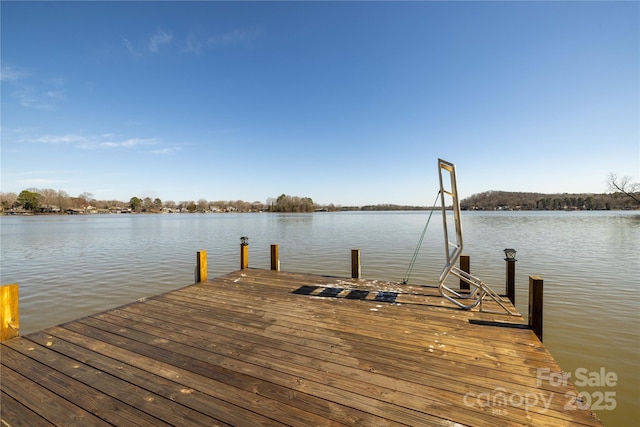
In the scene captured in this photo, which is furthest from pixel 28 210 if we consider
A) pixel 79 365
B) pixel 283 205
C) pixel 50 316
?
pixel 79 365

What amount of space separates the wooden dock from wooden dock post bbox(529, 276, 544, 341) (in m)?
0.14

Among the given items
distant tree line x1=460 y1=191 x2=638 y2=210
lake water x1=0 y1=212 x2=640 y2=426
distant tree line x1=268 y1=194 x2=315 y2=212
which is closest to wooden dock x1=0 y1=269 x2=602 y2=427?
lake water x1=0 y1=212 x2=640 y2=426

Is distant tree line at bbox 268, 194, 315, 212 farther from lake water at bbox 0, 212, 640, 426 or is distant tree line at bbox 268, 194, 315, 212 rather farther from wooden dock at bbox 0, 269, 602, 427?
wooden dock at bbox 0, 269, 602, 427

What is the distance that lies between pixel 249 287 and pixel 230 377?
3.49 m

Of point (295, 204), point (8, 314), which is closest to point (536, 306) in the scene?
point (8, 314)

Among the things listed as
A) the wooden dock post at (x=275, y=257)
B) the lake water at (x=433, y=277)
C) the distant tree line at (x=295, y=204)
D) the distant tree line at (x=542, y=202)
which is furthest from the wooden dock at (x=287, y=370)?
the distant tree line at (x=295, y=204)

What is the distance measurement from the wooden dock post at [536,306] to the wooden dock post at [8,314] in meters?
6.91

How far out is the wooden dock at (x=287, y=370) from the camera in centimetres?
217

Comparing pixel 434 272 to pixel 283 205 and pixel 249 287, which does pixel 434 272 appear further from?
pixel 283 205

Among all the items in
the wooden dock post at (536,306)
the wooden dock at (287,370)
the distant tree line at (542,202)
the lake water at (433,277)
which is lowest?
the lake water at (433,277)

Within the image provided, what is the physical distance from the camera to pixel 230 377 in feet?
8.76

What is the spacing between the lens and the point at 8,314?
11.4 feet

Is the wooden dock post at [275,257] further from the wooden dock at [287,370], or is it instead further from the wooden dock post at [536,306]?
the wooden dock post at [536,306]

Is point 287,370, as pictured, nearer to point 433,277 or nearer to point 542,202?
point 433,277
